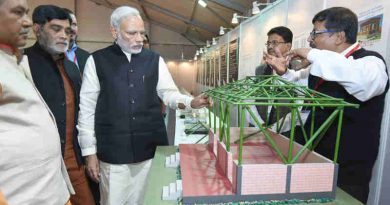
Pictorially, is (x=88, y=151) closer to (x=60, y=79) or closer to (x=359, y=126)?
(x=60, y=79)

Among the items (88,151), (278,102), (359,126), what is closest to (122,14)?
(88,151)

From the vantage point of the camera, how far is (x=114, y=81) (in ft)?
4.64

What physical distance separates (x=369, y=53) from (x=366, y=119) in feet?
0.91

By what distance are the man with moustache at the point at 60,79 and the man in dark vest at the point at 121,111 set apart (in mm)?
171

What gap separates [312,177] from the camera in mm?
833

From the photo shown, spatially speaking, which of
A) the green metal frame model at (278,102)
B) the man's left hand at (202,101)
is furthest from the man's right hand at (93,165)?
the green metal frame model at (278,102)

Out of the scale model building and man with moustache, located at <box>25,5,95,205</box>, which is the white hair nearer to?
man with moustache, located at <box>25,5,95,205</box>

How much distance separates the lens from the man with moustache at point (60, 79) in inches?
60.2

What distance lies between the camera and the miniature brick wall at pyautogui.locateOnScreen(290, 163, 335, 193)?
0.82 m

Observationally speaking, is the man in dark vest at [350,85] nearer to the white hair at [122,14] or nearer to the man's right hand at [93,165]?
the white hair at [122,14]

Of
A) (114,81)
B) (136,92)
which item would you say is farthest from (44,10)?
(136,92)

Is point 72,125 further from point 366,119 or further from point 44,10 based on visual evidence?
point 366,119

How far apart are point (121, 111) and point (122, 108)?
18 millimetres

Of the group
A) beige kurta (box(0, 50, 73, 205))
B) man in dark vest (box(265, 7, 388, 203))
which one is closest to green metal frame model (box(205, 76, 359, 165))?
man in dark vest (box(265, 7, 388, 203))
